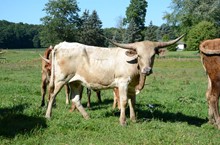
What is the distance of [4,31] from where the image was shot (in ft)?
477

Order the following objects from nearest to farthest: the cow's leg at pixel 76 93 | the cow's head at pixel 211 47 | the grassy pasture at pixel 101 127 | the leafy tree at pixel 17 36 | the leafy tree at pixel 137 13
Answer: the grassy pasture at pixel 101 127 → the cow's head at pixel 211 47 → the cow's leg at pixel 76 93 → the leafy tree at pixel 137 13 → the leafy tree at pixel 17 36

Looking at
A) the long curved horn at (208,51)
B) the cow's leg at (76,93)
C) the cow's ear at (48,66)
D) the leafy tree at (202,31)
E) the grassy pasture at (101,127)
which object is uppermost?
the leafy tree at (202,31)

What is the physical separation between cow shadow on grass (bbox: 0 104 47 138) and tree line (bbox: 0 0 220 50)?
58.1m

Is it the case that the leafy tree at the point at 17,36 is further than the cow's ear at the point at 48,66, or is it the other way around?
the leafy tree at the point at 17,36

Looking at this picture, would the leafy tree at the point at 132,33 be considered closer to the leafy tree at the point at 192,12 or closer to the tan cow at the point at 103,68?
the leafy tree at the point at 192,12

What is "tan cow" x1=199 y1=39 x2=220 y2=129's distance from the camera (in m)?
9.97

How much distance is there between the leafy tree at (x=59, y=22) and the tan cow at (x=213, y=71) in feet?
281

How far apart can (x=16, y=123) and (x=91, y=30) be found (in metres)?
86.0

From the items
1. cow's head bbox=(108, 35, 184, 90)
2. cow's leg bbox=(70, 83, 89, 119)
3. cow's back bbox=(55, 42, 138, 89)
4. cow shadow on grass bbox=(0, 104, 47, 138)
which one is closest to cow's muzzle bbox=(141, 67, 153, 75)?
cow's head bbox=(108, 35, 184, 90)

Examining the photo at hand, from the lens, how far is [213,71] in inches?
396

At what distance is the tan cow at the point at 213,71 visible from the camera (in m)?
9.97

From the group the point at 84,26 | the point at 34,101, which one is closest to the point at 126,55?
the point at 34,101

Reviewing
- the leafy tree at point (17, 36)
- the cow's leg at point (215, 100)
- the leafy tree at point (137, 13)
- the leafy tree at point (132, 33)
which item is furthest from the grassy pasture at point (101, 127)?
the leafy tree at point (17, 36)

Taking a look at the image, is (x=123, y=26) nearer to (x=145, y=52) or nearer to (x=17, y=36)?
(x=17, y=36)
